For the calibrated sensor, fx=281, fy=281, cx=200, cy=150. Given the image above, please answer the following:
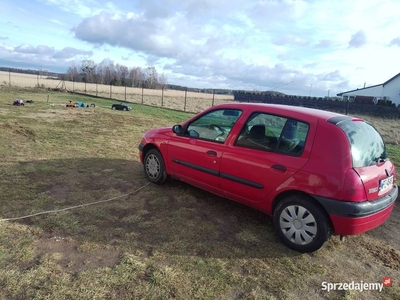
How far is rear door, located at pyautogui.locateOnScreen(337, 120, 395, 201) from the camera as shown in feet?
9.94

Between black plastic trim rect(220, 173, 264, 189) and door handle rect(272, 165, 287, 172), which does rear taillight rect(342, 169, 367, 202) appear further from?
black plastic trim rect(220, 173, 264, 189)

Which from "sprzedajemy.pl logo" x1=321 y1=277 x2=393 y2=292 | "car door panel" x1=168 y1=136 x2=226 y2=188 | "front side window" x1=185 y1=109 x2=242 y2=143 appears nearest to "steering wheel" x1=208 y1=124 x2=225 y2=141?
"front side window" x1=185 y1=109 x2=242 y2=143

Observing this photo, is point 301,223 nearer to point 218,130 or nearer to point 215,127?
point 218,130

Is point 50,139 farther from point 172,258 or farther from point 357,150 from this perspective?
point 357,150

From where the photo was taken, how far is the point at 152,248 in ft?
10.3

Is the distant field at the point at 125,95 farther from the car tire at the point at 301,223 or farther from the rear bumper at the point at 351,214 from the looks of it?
the rear bumper at the point at 351,214

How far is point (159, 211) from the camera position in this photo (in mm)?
4055

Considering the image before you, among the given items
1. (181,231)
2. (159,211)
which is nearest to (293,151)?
(181,231)

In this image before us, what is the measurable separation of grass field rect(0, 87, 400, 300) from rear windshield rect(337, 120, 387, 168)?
1.12m

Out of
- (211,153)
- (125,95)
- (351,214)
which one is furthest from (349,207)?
(125,95)

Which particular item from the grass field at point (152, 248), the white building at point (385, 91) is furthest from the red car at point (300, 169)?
the white building at point (385, 91)

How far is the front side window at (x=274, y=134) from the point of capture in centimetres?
333

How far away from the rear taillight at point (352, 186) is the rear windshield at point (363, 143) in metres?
0.12

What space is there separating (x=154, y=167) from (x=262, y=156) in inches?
89.3
